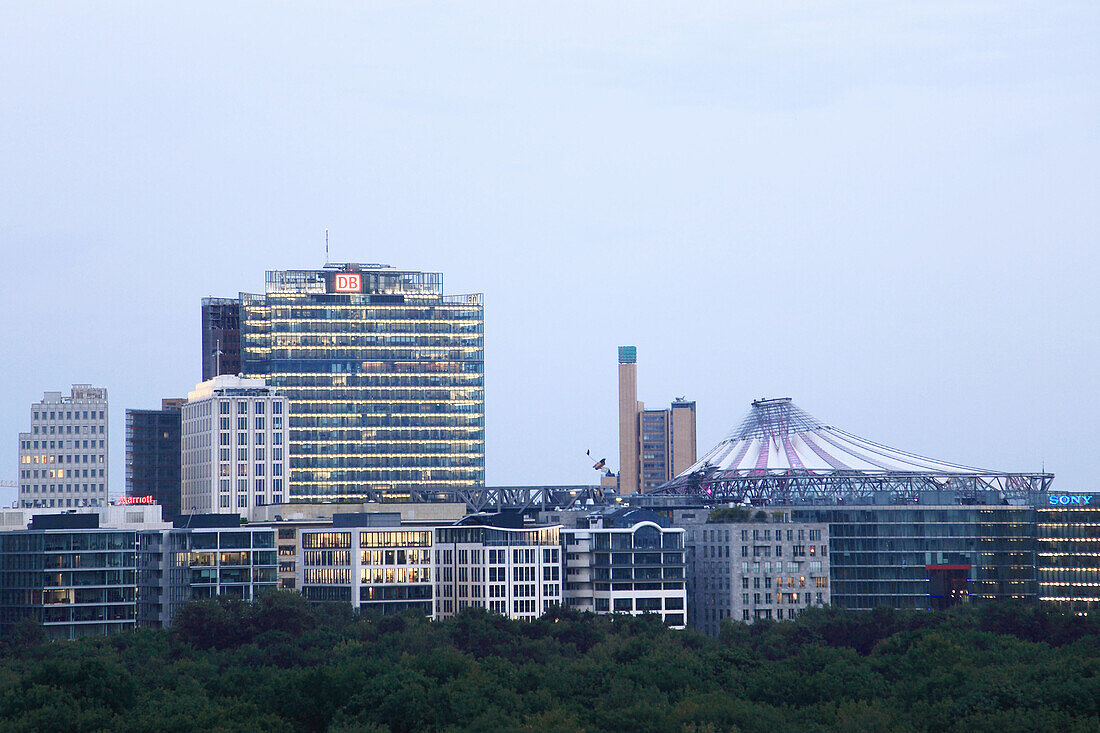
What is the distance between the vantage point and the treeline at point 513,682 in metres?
129

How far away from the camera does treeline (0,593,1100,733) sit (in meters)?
129

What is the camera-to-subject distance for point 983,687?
453 ft

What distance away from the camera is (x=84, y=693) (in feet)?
445

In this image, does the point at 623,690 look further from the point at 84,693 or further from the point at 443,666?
the point at 84,693

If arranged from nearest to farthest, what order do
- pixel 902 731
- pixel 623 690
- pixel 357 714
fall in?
pixel 902 731
pixel 357 714
pixel 623 690

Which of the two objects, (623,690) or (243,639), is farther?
(243,639)

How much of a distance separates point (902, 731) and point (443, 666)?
42.9 metres

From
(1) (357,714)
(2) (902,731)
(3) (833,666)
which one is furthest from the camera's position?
(3) (833,666)

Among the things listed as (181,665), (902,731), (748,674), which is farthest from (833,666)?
(181,665)

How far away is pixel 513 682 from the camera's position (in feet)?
501

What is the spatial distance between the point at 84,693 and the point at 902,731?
200 ft

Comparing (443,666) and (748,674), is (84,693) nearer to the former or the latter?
(443,666)

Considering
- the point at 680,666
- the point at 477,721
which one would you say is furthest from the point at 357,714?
the point at 680,666

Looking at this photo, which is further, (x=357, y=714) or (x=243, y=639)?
(x=243, y=639)
